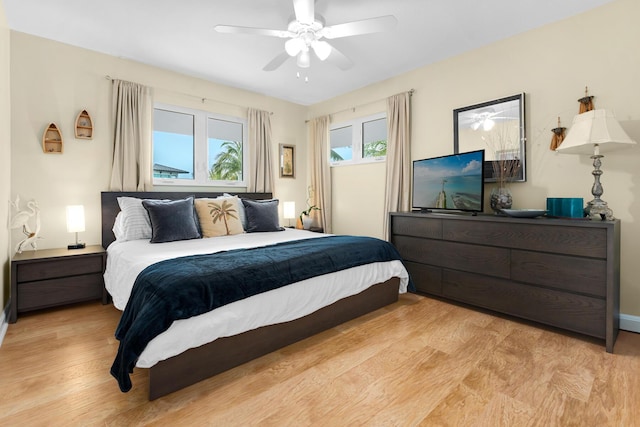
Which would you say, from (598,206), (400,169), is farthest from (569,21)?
(400,169)

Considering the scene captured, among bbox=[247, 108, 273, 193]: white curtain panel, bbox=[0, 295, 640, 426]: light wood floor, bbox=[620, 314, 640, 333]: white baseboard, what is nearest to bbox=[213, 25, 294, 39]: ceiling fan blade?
bbox=[247, 108, 273, 193]: white curtain panel

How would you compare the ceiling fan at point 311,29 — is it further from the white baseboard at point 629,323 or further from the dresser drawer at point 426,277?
the white baseboard at point 629,323

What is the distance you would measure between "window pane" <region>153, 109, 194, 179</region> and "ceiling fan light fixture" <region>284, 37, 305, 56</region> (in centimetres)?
211

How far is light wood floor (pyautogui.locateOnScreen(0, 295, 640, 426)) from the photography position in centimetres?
→ 150

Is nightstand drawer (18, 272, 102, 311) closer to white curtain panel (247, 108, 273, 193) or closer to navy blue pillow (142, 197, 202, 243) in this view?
navy blue pillow (142, 197, 202, 243)

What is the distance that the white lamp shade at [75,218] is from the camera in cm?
302

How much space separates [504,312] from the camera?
105 inches

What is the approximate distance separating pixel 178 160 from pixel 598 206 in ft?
14.3

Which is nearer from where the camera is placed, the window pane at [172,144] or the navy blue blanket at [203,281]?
the navy blue blanket at [203,281]

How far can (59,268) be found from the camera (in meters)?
2.79

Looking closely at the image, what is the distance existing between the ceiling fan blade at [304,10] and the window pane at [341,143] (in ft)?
8.17

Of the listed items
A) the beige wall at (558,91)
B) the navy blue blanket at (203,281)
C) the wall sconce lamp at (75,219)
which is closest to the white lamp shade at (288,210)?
the beige wall at (558,91)

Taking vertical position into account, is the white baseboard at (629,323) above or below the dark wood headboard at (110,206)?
below

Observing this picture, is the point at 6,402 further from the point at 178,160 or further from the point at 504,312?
the point at 504,312
